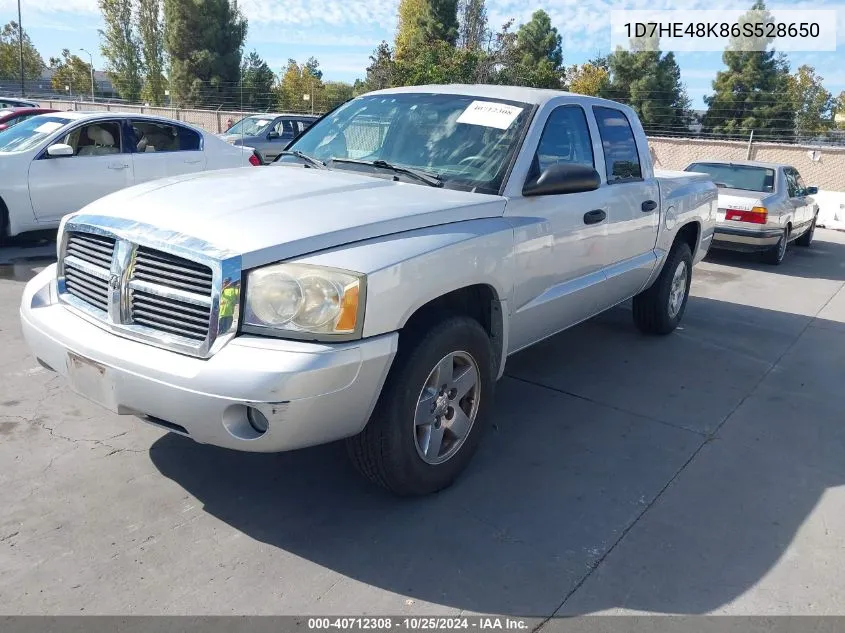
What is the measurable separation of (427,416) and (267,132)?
50.7 feet

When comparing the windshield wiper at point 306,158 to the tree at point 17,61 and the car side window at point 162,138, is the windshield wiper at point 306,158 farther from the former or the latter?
the tree at point 17,61

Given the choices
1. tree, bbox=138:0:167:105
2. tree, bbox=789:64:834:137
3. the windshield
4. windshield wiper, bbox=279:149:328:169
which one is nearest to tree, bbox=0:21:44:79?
tree, bbox=138:0:167:105

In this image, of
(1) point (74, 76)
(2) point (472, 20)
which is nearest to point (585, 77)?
(2) point (472, 20)

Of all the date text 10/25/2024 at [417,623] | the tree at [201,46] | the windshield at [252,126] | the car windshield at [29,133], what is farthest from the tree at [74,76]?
the date text 10/25/2024 at [417,623]

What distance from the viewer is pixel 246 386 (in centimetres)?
258

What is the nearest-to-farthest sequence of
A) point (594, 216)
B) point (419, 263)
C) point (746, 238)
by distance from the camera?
1. point (419, 263)
2. point (594, 216)
3. point (746, 238)

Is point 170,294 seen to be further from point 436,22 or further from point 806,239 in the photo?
point 436,22

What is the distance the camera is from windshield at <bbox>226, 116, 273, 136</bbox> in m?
17.6

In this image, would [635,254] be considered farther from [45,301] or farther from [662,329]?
[45,301]

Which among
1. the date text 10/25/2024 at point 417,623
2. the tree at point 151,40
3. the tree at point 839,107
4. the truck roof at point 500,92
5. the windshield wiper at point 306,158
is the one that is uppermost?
the tree at point 151,40

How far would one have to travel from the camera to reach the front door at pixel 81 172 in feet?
26.4

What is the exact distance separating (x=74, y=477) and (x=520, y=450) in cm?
225

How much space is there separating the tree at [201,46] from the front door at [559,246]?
146 feet

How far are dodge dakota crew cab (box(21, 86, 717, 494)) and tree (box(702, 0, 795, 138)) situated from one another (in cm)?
4111
